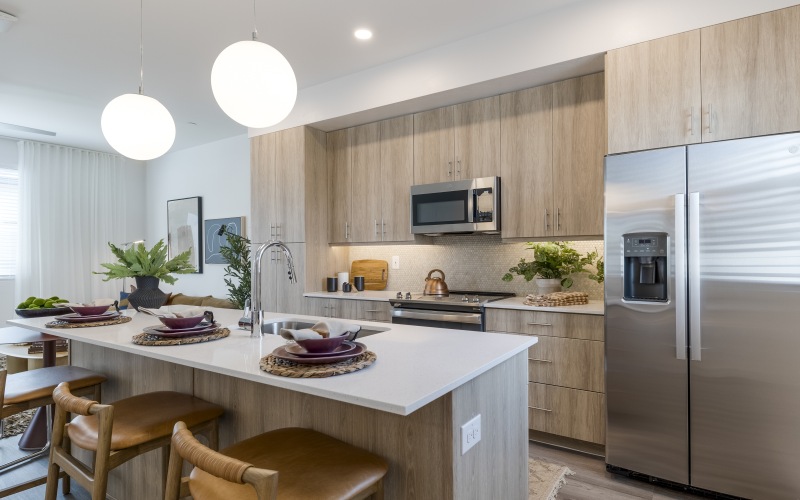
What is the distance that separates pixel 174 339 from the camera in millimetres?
1773

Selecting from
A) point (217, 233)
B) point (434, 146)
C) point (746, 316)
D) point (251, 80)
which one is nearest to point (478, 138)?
point (434, 146)

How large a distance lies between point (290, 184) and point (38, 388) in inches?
101

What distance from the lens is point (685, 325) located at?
7.53 feet

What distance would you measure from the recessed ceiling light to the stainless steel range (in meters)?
1.91

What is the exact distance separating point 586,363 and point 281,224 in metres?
2.85

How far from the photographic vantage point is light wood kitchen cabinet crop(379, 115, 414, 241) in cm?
388

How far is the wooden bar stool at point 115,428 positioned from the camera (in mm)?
1398

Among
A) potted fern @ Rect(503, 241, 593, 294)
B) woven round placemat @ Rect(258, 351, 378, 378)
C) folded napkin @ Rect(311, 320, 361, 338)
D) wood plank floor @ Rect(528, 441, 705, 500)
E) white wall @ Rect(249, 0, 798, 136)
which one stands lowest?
wood plank floor @ Rect(528, 441, 705, 500)

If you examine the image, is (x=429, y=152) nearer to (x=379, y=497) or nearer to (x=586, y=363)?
(x=586, y=363)

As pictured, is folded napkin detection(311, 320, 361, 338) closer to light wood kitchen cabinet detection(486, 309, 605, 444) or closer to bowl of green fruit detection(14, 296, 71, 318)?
light wood kitchen cabinet detection(486, 309, 605, 444)

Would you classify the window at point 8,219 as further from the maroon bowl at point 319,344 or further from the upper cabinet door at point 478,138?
the maroon bowl at point 319,344

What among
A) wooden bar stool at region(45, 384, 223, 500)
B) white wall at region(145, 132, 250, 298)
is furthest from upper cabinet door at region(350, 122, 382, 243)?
wooden bar stool at region(45, 384, 223, 500)

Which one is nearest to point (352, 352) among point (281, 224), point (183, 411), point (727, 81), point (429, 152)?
point (183, 411)

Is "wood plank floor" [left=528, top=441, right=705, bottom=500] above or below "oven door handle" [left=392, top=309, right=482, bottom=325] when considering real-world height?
below
